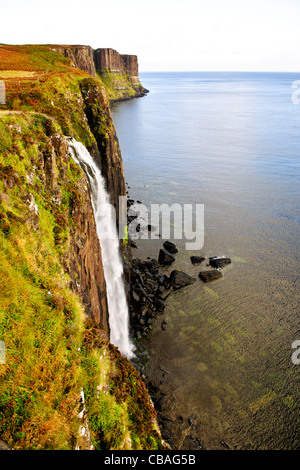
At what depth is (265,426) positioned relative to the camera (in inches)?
715

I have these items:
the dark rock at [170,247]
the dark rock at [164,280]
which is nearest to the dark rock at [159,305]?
the dark rock at [164,280]

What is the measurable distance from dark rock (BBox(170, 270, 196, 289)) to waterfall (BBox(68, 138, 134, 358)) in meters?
7.00

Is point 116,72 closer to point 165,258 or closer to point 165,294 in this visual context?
point 165,258

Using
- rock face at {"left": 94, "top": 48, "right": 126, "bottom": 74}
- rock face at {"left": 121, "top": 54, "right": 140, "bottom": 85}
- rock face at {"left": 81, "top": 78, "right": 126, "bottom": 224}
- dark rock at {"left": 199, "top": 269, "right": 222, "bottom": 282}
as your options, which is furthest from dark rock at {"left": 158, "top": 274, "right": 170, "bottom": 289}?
rock face at {"left": 121, "top": 54, "right": 140, "bottom": 85}

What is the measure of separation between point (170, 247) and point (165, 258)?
9.35 ft

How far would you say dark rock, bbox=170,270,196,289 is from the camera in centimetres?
Result: 3003

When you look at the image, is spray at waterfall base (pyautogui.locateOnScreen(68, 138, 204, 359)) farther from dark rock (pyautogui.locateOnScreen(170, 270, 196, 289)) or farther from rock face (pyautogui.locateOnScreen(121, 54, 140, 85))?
rock face (pyautogui.locateOnScreen(121, 54, 140, 85))

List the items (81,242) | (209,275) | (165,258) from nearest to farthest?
(81,242) < (209,275) < (165,258)

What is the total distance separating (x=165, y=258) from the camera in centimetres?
3347

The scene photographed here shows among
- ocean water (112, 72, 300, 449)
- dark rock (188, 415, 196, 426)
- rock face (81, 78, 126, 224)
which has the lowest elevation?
dark rock (188, 415, 196, 426)

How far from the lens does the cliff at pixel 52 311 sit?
25.2ft

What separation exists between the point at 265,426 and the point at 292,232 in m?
27.7

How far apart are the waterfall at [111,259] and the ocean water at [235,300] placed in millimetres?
2715

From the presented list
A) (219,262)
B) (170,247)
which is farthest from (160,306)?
(170,247)
